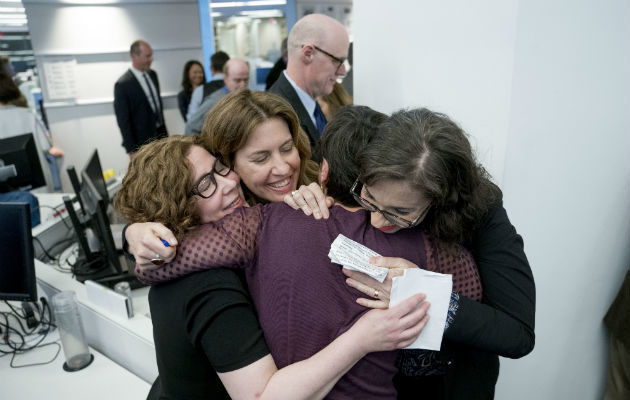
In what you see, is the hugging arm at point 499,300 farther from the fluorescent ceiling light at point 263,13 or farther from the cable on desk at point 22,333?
the fluorescent ceiling light at point 263,13

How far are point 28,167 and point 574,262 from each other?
3007mm

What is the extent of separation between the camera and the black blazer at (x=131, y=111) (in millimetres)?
4375

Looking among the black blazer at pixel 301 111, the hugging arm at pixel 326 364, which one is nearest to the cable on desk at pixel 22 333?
the hugging arm at pixel 326 364

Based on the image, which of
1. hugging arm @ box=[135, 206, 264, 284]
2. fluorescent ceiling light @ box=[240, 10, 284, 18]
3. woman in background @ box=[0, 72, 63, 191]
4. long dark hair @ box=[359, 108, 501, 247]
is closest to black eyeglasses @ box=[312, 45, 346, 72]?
long dark hair @ box=[359, 108, 501, 247]

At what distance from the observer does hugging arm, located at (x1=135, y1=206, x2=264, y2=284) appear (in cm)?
94

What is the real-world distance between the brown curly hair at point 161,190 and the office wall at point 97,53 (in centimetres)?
490

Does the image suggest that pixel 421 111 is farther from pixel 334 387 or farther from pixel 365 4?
pixel 365 4

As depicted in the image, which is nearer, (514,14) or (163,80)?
(514,14)

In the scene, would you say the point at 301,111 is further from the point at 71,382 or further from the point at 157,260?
the point at 71,382

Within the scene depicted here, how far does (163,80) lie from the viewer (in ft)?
19.1

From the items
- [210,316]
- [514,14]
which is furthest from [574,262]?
[210,316]

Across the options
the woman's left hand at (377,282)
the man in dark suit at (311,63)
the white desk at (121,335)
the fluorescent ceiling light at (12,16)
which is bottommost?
the white desk at (121,335)

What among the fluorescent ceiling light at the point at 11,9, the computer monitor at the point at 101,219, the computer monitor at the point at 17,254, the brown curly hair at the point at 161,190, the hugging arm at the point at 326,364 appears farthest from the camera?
the fluorescent ceiling light at the point at 11,9

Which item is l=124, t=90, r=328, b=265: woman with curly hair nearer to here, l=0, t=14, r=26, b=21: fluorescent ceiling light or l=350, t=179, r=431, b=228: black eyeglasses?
l=350, t=179, r=431, b=228: black eyeglasses
